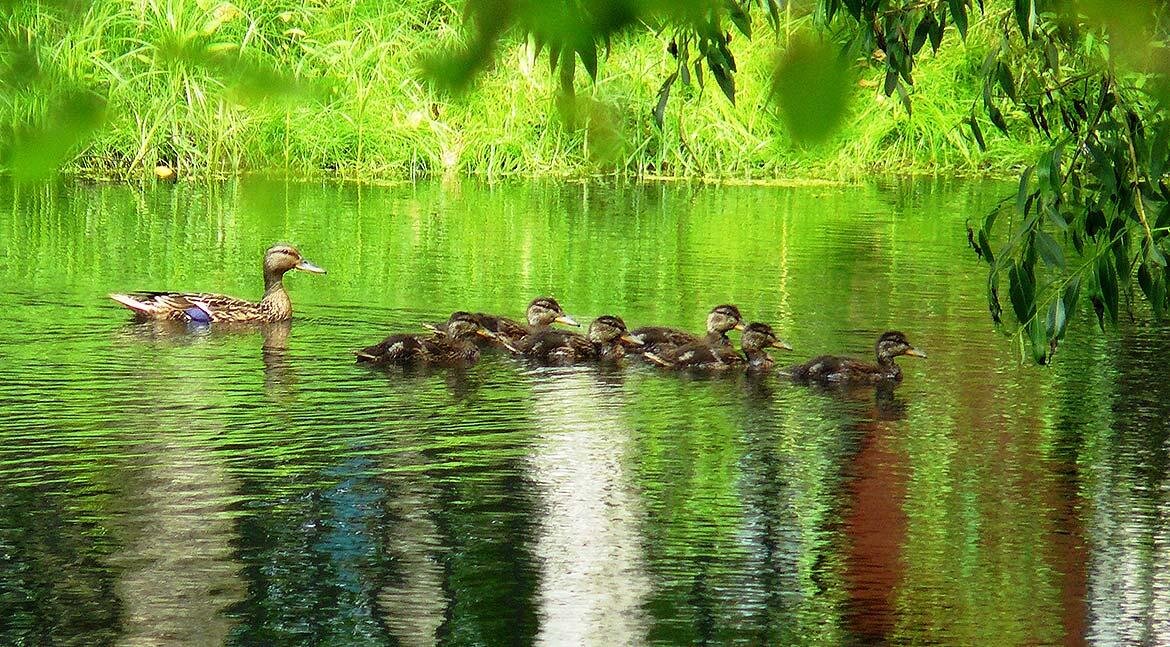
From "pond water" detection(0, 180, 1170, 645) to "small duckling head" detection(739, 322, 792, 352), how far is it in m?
0.34

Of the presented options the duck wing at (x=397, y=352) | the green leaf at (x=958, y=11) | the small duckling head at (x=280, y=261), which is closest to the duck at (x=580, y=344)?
the duck wing at (x=397, y=352)

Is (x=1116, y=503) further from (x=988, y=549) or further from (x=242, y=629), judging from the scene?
(x=242, y=629)

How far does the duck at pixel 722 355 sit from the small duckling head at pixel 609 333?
170 mm

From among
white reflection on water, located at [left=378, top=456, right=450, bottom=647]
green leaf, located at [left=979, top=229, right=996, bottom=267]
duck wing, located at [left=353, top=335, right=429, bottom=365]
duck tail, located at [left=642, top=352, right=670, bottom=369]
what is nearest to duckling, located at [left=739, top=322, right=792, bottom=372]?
duck tail, located at [left=642, top=352, right=670, bottom=369]

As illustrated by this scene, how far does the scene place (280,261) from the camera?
1168 cm

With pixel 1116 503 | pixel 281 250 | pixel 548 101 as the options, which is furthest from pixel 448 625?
pixel 281 250

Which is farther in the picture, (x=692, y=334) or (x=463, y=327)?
(x=692, y=334)

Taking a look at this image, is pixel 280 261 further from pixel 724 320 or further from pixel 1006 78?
pixel 1006 78

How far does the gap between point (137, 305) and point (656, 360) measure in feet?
9.98

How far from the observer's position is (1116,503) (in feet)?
23.4

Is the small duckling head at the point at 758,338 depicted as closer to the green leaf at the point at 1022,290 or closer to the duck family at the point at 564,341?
the duck family at the point at 564,341

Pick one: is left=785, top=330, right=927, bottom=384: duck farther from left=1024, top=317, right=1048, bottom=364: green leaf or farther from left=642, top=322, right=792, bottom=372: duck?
left=1024, top=317, right=1048, bottom=364: green leaf

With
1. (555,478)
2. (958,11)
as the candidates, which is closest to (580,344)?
(555,478)

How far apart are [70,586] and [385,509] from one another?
130 centimetres
